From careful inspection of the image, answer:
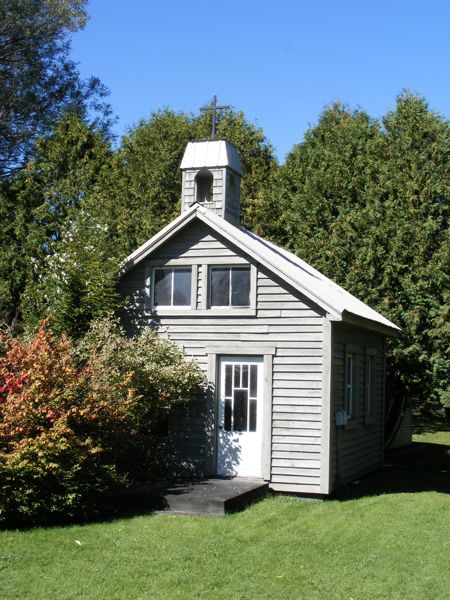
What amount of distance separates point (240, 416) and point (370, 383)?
499 cm

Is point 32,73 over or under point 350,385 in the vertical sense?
over

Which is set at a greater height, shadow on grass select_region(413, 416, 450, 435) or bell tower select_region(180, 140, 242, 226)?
bell tower select_region(180, 140, 242, 226)

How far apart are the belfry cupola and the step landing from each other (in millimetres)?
5775

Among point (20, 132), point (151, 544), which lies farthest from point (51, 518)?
point (20, 132)

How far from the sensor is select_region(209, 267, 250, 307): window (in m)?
15.4

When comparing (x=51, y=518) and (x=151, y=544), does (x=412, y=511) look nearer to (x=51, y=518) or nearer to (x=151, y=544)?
(x=151, y=544)

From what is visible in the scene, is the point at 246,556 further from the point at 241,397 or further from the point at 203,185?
the point at 203,185

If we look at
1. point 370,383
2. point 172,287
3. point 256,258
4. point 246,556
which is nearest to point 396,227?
point 370,383

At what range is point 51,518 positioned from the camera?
1159 centimetres

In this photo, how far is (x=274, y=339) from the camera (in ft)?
49.0

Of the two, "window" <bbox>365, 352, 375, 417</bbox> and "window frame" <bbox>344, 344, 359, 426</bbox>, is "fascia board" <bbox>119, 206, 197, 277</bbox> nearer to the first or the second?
"window frame" <bbox>344, 344, 359, 426</bbox>

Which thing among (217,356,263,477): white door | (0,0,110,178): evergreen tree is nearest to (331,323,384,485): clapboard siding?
(217,356,263,477): white door

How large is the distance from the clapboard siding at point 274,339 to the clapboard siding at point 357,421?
59 cm

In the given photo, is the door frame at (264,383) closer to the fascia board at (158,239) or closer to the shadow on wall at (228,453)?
the shadow on wall at (228,453)
